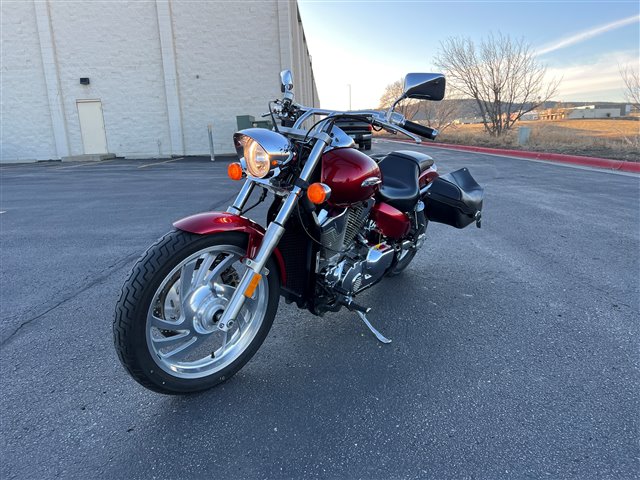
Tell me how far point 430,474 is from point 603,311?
89.7 inches

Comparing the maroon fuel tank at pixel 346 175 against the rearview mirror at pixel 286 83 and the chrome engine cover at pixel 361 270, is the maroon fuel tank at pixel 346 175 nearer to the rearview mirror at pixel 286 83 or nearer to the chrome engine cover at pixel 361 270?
the chrome engine cover at pixel 361 270

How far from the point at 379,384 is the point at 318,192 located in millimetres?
1159

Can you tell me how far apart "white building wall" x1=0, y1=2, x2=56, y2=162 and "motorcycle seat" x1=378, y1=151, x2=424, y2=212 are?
2005 cm

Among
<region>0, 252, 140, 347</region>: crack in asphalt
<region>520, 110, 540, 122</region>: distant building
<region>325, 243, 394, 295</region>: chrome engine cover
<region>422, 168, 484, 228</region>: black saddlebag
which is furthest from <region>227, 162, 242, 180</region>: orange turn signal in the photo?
<region>520, 110, 540, 122</region>: distant building

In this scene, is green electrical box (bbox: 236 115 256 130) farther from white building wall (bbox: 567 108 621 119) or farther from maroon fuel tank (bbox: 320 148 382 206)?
white building wall (bbox: 567 108 621 119)

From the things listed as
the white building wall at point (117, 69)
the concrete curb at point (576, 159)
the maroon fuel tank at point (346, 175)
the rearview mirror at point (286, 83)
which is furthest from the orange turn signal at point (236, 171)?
the white building wall at point (117, 69)

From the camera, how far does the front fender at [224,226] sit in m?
2.09

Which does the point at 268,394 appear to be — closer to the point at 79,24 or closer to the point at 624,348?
the point at 624,348

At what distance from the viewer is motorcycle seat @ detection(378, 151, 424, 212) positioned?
308cm

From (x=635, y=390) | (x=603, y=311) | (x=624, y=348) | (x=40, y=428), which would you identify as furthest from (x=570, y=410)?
(x=40, y=428)

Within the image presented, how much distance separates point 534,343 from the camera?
2.81m

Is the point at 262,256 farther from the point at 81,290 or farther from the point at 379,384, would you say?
the point at 81,290

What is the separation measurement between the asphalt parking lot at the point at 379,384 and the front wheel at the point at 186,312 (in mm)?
169

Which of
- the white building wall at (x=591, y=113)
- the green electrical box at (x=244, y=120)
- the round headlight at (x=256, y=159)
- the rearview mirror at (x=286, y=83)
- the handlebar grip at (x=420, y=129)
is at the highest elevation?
the white building wall at (x=591, y=113)
